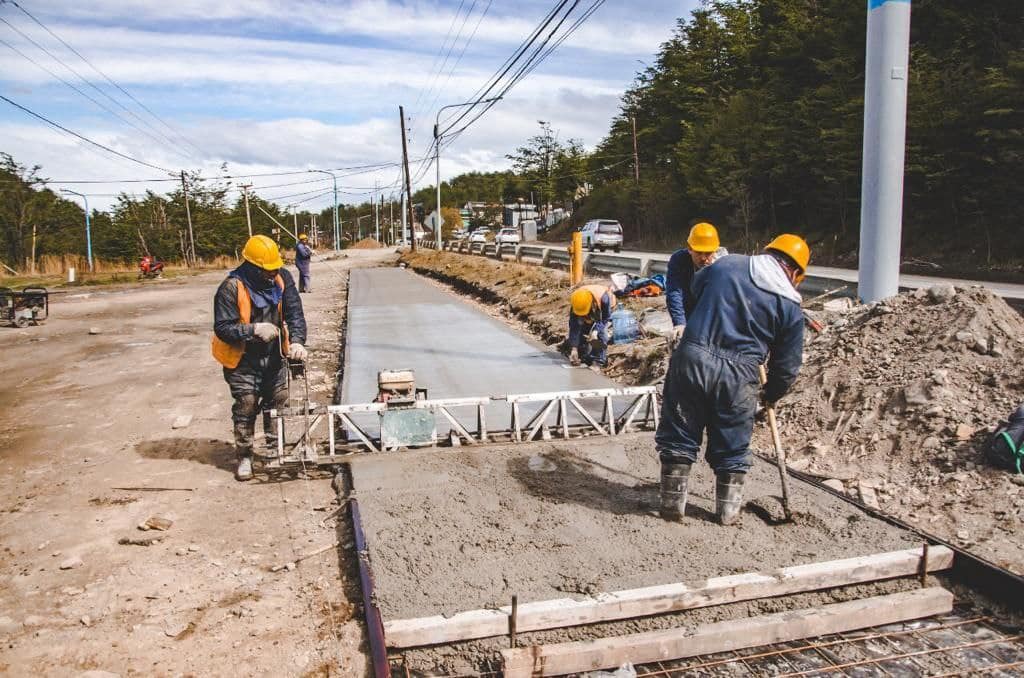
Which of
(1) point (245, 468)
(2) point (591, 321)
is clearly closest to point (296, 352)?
(1) point (245, 468)

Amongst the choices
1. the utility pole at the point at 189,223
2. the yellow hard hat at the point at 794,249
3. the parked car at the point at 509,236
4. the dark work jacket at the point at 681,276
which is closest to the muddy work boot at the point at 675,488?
the yellow hard hat at the point at 794,249

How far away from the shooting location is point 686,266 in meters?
6.23

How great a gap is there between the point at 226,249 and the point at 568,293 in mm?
42403

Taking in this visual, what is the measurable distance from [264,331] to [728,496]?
11.2 feet

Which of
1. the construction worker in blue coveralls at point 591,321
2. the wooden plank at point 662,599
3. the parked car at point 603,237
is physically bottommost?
the wooden plank at point 662,599

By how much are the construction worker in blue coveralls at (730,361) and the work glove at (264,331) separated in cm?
291

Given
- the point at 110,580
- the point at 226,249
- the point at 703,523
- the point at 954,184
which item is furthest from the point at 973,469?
the point at 226,249

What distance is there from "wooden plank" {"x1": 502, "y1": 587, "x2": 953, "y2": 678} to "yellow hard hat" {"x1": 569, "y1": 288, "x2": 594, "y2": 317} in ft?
19.4

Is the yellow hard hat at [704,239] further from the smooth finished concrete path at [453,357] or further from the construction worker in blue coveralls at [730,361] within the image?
the smooth finished concrete path at [453,357]

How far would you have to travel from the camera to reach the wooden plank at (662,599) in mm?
3279

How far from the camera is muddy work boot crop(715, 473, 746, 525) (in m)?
4.32

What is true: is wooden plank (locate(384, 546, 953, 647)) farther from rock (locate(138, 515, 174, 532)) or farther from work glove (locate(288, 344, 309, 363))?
work glove (locate(288, 344, 309, 363))

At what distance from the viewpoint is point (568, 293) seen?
48.7 ft

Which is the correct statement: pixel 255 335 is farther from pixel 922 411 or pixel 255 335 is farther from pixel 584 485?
pixel 922 411
